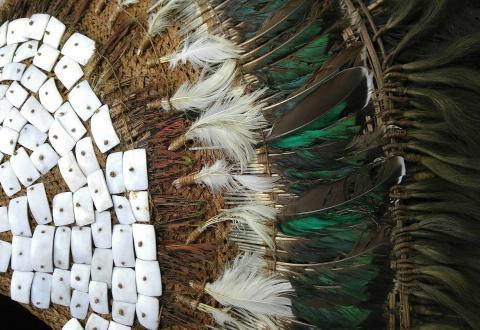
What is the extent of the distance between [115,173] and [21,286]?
434 mm

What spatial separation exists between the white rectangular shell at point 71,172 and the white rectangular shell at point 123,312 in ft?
0.92

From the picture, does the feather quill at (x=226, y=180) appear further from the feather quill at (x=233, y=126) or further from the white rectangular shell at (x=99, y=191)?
the white rectangular shell at (x=99, y=191)

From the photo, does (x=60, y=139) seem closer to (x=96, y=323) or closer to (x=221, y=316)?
(x=96, y=323)

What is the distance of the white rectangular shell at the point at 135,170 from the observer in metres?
1.16

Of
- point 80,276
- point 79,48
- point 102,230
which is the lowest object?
point 80,276

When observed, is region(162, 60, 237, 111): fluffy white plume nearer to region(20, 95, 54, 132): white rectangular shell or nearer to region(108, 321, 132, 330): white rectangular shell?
region(20, 95, 54, 132): white rectangular shell

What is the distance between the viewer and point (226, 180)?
1.10m

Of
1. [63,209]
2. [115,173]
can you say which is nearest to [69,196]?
[63,209]

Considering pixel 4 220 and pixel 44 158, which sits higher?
pixel 44 158

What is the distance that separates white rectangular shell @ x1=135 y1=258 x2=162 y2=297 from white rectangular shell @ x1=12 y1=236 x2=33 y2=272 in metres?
0.33

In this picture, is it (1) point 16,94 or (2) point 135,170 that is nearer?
(2) point 135,170

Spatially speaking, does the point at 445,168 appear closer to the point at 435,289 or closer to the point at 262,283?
the point at 435,289

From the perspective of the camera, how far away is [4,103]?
1353mm

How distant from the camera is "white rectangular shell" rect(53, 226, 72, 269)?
1252mm
